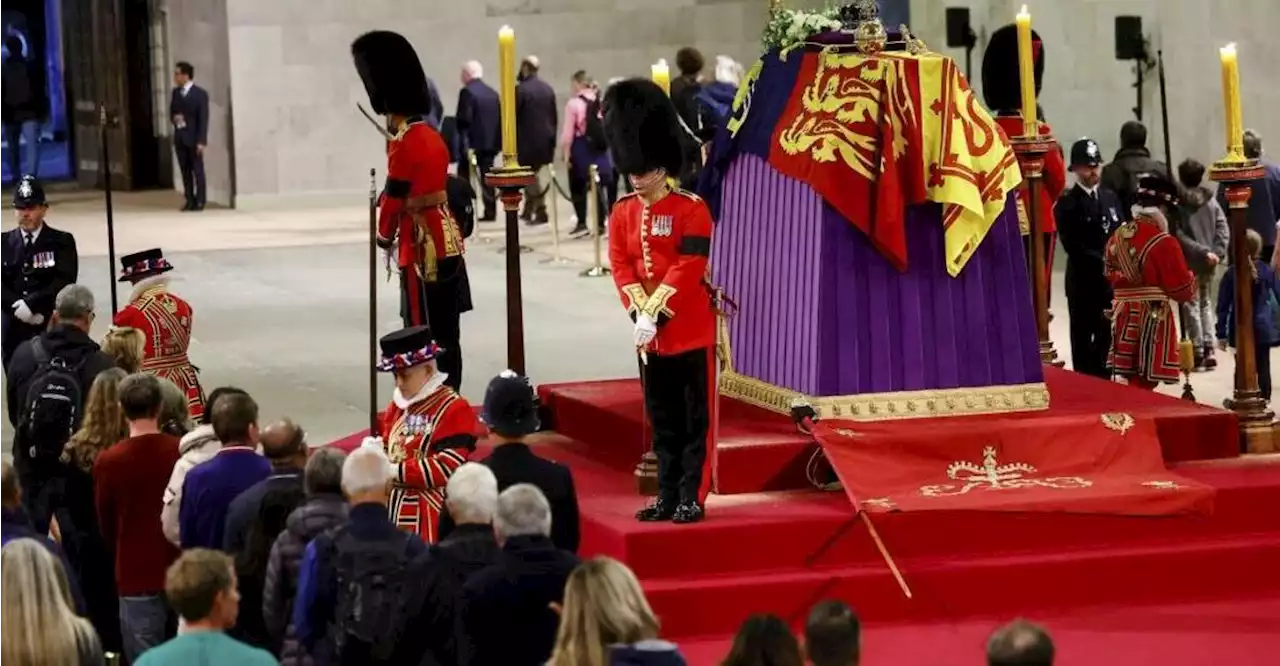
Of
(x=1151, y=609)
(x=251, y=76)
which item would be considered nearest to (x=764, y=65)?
(x=1151, y=609)

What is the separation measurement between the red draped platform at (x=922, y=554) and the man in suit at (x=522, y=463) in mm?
1184

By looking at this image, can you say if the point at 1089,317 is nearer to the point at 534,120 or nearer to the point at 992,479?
the point at 992,479

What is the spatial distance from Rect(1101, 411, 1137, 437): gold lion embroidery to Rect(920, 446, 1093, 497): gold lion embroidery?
12.7 inches

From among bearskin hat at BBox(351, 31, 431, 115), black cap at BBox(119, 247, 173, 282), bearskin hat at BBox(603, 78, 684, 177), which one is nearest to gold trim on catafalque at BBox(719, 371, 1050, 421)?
bearskin hat at BBox(603, 78, 684, 177)

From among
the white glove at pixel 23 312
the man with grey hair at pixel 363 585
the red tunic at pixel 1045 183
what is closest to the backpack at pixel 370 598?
the man with grey hair at pixel 363 585

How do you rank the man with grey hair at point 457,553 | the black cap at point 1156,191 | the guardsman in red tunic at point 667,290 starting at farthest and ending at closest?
1. the black cap at point 1156,191
2. the guardsman in red tunic at point 667,290
3. the man with grey hair at point 457,553

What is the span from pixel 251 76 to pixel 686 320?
17666 millimetres

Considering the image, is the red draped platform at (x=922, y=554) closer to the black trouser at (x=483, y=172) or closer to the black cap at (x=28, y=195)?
the black cap at (x=28, y=195)

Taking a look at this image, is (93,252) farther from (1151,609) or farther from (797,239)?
(1151,609)

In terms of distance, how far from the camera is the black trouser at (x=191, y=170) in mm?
26859

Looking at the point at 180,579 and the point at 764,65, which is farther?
the point at 764,65

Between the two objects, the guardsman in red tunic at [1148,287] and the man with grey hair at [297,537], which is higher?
the guardsman in red tunic at [1148,287]

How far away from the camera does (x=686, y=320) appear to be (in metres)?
9.69

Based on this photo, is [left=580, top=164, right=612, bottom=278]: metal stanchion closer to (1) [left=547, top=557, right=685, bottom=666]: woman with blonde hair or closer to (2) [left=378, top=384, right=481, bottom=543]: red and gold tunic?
(2) [left=378, top=384, right=481, bottom=543]: red and gold tunic
